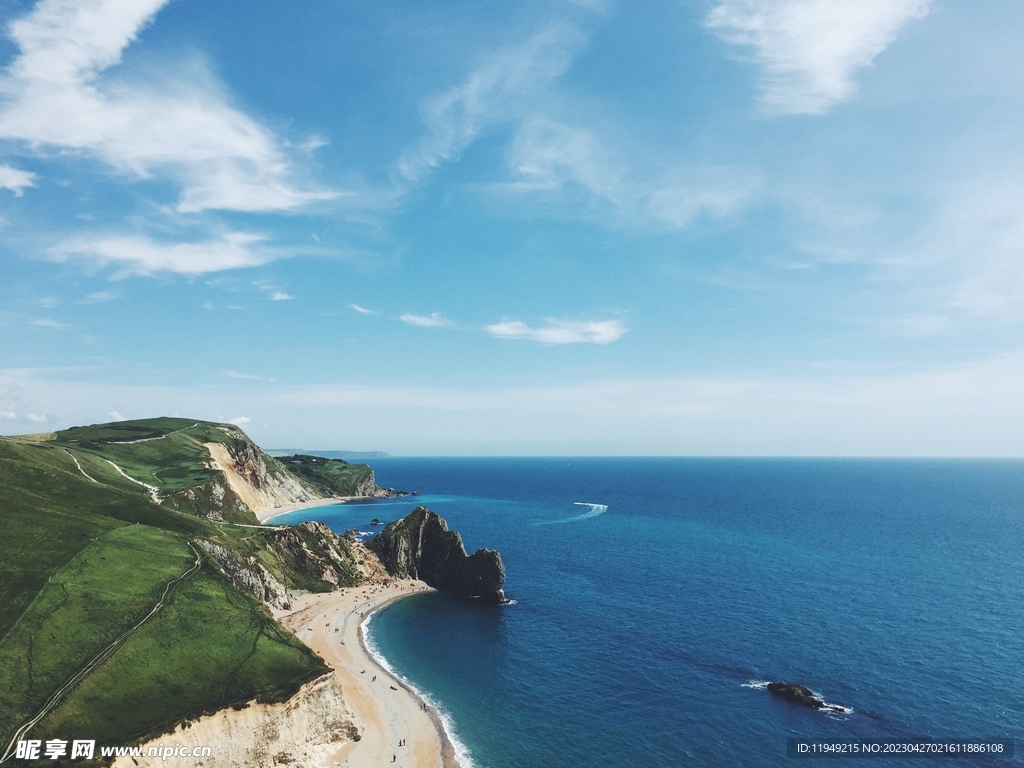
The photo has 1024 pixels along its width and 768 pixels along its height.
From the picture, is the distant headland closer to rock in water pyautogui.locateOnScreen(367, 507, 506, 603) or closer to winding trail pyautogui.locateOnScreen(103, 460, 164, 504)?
rock in water pyautogui.locateOnScreen(367, 507, 506, 603)

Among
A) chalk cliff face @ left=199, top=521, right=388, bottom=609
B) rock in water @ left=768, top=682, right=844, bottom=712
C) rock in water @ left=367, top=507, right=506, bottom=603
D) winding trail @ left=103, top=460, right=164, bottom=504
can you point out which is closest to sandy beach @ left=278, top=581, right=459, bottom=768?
chalk cliff face @ left=199, top=521, right=388, bottom=609

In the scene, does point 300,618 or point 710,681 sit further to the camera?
point 300,618

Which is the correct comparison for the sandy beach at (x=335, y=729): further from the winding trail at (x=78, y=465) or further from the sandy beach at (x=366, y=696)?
the winding trail at (x=78, y=465)

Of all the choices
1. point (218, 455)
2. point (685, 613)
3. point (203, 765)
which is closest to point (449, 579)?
point (685, 613)

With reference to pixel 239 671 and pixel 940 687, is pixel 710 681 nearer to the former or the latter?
pixel 940 687

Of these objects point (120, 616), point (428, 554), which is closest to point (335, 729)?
point (120, 616)


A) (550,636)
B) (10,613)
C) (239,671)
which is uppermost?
(10,613)

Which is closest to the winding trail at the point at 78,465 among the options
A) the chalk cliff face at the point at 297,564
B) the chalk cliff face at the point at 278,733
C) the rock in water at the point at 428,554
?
the chalk cliff face at the point at 297,564
